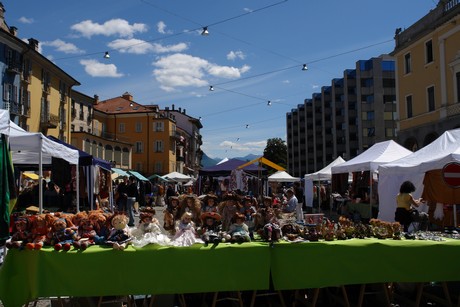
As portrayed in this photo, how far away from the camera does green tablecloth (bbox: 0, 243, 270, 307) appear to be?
468cm

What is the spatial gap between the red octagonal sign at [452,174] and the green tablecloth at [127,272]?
21.6ft

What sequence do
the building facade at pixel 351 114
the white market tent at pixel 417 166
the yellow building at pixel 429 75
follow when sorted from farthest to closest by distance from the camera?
the building facade at pixel 351 114 → the yellow building at pixel 429 75 → the white market tent at pixel 417 166

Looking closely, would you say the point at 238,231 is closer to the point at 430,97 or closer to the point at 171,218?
the point at 171,218

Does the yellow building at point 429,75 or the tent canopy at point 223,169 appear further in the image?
the yellow building at point 429,75

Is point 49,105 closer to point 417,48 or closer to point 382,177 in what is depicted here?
point 417,48

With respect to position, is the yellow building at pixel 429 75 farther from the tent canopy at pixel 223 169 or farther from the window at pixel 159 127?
the window at pixel 159 127

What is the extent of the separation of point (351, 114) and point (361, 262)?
7368 cm

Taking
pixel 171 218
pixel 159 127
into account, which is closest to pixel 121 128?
pixel 159 127

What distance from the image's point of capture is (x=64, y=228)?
16.9 feet

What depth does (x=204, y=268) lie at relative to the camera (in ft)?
15.8

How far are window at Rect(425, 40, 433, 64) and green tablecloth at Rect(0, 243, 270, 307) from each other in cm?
2685

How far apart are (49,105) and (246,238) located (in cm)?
3999

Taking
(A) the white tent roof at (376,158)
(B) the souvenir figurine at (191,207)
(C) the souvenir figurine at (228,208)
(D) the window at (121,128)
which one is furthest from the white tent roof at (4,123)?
(D) the window at (121,128)

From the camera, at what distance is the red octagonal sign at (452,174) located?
9469 mm
